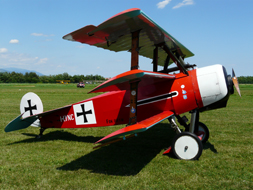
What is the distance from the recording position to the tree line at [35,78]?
419 feet

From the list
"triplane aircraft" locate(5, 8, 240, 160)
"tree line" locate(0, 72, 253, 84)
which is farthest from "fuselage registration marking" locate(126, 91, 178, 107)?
"tree line" locate(0, 72, 253, 84)

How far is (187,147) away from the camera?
5004 mm

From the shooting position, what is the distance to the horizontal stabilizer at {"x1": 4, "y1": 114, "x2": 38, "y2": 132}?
6609 millimetres

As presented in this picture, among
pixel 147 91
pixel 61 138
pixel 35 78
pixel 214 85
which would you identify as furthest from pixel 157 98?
pixel 35 78

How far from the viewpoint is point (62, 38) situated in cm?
504

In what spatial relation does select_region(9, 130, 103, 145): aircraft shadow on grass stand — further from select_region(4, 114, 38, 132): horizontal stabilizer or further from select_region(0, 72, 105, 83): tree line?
select_region(0, 72, 105, 83): tree line

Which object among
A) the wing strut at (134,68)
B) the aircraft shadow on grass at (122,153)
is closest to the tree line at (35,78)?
the aircraft shadow on grass at (122,153)

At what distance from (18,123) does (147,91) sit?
4.37 metres

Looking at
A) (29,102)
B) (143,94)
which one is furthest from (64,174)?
(29,102)

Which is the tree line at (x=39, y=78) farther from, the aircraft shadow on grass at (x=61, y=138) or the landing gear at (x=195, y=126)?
the aircraft shadow on grass at (x=61, y=138)

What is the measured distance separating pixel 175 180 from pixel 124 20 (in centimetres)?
344

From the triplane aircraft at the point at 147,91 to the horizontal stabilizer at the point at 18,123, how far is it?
0.03 metres

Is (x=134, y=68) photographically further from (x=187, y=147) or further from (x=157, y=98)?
(x=187, y=147)

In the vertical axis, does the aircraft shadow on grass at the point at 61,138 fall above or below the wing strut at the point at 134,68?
below
